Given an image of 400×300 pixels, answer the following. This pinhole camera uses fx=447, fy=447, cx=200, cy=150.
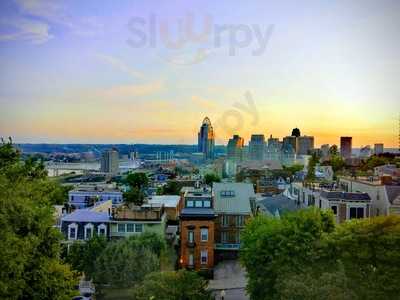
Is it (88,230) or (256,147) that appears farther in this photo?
(256,147)

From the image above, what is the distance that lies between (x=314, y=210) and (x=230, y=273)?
5133mm

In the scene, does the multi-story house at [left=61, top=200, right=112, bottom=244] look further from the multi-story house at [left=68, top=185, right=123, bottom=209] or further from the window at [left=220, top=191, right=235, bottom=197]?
the multi-story house at [left=68, top=185, right=123, bottom=209]

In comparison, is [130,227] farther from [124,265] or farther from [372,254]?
[372,254]

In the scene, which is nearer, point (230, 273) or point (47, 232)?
point (47, 232)

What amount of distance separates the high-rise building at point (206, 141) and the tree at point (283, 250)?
67.7ft

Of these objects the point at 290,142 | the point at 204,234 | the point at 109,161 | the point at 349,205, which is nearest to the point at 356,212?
the point at 349,205

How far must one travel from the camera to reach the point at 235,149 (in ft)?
145

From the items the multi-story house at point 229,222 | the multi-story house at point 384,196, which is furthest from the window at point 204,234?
the multi-story house at point 384,196

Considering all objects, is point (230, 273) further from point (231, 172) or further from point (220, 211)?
point (231, 172)

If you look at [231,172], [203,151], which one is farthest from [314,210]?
[231,172]

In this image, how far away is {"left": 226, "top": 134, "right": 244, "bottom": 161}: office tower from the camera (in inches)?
1704

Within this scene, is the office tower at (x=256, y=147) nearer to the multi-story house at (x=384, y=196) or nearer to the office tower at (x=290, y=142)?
the office tower at (x=290, y=142)

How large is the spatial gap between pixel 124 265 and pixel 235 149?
1308 inches

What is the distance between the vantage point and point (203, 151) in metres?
41.7
